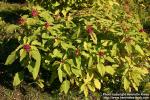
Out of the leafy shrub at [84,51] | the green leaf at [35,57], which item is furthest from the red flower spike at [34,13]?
the green leaf at [35,57]

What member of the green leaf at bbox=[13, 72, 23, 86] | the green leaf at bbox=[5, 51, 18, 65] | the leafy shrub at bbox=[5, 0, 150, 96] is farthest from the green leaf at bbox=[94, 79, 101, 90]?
the green leaf at bbox=[5, 51, 18, 65]

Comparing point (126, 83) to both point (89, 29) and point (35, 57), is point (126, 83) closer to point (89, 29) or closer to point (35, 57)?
point (89, 29)

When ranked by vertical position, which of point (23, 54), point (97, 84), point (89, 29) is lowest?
point (97, 84)

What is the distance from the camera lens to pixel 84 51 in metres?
4.72

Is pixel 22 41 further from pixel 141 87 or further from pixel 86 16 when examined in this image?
pixel 141 87

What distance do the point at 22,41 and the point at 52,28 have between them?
0.41m

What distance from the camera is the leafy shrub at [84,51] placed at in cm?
462

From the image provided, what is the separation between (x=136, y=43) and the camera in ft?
15.7

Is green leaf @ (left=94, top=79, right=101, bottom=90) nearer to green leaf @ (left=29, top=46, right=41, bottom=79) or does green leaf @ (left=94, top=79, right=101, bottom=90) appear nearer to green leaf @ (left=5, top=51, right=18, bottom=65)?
green leaf @ (left=29, top=46, right=41, bottom=79)

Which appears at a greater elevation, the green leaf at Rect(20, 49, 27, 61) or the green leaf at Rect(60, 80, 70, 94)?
the green leaf at Rect(20, 49, 27, 61)

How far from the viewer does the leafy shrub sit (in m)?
4.62

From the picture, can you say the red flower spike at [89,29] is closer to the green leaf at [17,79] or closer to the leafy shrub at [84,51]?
the leafy shrub at [84,51]

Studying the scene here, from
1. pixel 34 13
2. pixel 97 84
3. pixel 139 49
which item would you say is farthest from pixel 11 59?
pixel 139 49

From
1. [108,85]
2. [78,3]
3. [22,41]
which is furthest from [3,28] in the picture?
[108,85]
